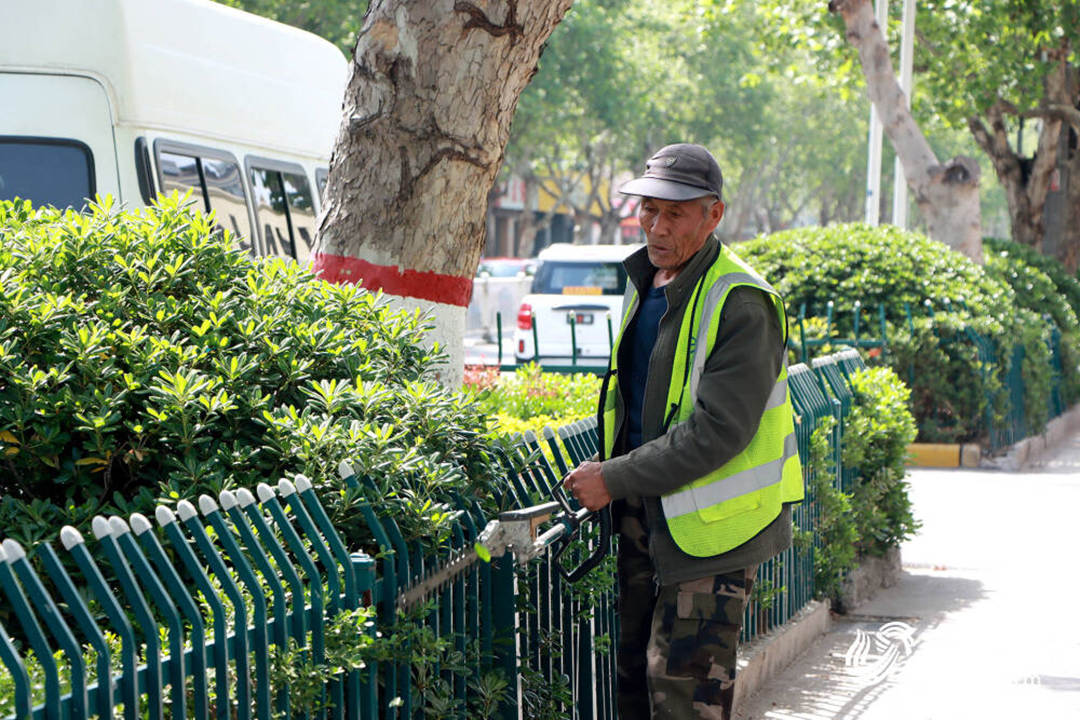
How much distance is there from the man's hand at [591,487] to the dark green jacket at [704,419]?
20 millimetres

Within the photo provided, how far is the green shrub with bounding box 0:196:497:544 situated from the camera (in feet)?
10.7

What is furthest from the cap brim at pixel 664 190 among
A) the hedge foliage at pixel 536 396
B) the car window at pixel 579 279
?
the car window at pixel 579 279

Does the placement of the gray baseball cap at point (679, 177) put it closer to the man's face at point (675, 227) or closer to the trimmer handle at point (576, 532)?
the man's face at point (675, 227)

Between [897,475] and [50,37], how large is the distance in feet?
17.1

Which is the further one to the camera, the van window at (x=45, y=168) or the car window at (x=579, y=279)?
the car window at (x=579, y=279)

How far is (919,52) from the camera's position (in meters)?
21.8

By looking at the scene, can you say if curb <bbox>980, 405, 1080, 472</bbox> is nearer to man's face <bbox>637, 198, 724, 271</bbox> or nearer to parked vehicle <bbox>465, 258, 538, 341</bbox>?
man's face <bbox>637, 198, 724, 271</bbox>

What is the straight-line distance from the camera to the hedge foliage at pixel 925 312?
42.3ft

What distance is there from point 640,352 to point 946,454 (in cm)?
965

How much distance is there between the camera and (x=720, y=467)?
143 inches

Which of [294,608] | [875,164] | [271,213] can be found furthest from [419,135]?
[875,164]

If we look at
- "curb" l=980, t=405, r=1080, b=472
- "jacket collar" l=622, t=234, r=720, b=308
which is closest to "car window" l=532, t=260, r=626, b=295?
"curb" l=980, t=405, r=1080, b=472

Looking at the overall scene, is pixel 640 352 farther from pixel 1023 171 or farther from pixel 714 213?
pixel 1023 171

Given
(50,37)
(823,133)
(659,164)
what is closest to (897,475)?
(659,164)
